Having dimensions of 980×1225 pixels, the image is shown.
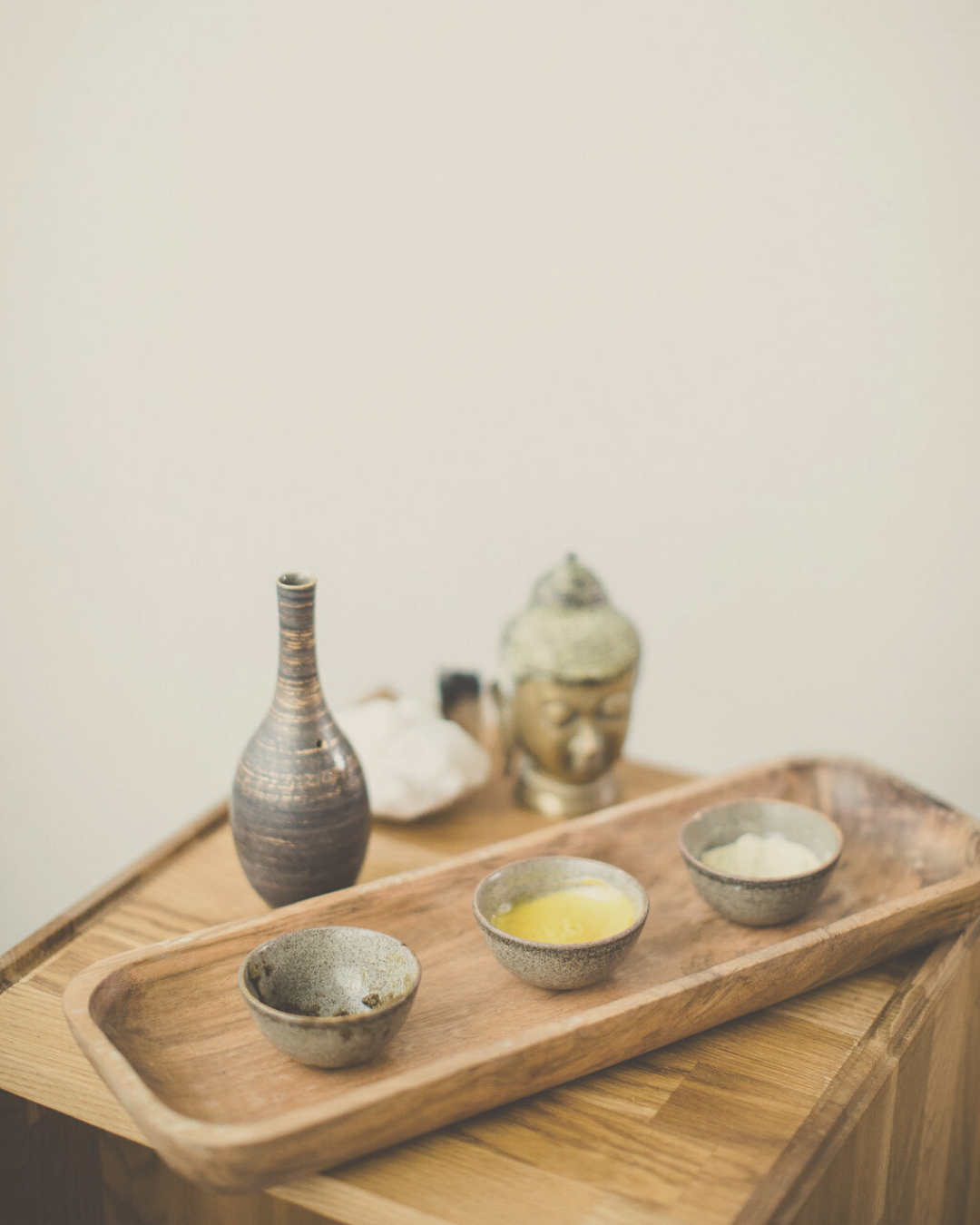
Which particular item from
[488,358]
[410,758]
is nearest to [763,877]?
[410,758]

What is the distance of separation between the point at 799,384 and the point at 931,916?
82cm

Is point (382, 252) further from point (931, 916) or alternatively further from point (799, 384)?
point (931, 916)

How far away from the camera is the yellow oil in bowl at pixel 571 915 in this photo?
978 millimetres

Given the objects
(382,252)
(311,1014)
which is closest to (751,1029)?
(311,1014)

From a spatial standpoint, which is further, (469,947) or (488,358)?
(488,358)

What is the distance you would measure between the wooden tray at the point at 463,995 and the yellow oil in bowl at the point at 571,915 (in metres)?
0.04

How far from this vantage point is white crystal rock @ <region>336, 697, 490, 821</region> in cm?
126

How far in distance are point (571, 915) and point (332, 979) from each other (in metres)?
0.23

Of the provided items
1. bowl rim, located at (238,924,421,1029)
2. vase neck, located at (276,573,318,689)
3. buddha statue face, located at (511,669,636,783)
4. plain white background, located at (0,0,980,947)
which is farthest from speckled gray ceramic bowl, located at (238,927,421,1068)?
plain white background, located at (0,0,980,947)

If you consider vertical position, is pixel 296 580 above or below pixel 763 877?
above

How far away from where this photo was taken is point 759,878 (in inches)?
40.1

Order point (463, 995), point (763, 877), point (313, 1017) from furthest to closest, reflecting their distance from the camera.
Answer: point (763, 877)
point (463, 995)
point (313, 1017)

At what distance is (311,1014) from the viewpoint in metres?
0.89

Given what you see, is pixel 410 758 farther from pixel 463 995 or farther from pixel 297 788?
pixel 463 995
